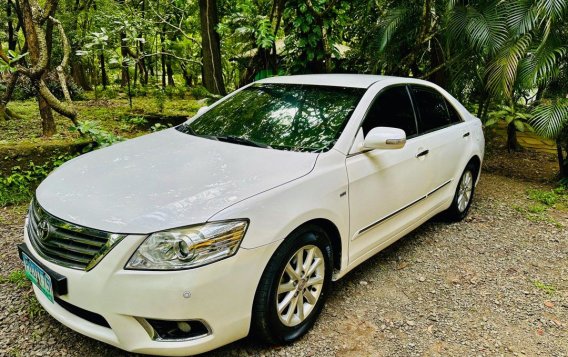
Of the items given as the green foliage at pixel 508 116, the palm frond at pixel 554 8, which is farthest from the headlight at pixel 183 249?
the green foliage at pixel 508 116

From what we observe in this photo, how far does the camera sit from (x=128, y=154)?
286 cm

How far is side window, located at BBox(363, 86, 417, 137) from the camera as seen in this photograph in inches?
123

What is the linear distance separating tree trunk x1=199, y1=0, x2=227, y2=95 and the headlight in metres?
6.25

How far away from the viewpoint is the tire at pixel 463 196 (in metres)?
4.42

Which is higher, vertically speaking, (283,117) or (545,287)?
(283,117)

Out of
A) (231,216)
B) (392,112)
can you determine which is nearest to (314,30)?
(392,112)

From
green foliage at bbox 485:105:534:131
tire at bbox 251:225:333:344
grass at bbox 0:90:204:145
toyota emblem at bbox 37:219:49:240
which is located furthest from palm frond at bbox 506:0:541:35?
toyota emblem at bbox 37:219:49:240

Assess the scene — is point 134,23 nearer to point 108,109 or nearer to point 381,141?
point 108,109

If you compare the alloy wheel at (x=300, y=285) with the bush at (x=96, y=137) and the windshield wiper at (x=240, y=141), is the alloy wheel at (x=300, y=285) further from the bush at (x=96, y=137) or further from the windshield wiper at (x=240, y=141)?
the bush at (x=96, y=137)

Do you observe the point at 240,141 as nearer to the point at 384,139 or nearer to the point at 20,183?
the point at 384,139

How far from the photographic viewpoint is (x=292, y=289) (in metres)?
2.45

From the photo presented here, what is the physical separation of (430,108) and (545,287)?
1741 millimetres

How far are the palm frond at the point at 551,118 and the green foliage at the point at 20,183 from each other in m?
5.67

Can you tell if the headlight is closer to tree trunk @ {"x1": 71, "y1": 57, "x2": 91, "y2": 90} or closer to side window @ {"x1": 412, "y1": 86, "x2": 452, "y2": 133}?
side window @ {"x1": 412, "y1": 86, "x2": 452, "y2": 133}
